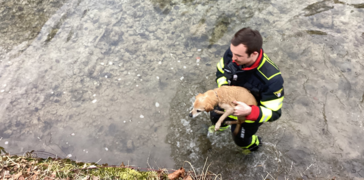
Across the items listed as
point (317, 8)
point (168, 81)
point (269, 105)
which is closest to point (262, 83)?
point (269, 105)

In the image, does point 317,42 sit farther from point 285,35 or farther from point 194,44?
point 194,44

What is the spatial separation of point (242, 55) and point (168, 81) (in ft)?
6.82

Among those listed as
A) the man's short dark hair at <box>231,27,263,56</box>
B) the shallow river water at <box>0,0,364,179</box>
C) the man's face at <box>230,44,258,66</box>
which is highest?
the man's short dark hair at <box>231,27,263,56</box>

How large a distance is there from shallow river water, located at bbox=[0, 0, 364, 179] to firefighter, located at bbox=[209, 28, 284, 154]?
1.08 metres

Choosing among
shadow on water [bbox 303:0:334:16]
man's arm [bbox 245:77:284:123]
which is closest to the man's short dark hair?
man's arm [bbox 245:77:284:123]

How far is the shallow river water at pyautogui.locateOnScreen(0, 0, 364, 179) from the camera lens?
3.21 meters

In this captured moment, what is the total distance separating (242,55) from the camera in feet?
7.03

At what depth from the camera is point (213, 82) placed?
3938mm

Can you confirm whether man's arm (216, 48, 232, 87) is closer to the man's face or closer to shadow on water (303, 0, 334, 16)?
the man's face

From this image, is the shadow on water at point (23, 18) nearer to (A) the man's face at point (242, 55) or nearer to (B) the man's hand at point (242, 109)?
(A) the man's face at point (242, 55)

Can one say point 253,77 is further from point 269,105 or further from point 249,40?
point 249,40

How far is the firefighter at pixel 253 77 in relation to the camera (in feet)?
6.90

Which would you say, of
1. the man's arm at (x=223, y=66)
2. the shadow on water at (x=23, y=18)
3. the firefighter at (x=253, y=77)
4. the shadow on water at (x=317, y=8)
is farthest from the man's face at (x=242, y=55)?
the shadow on water at (x=23, y=18)

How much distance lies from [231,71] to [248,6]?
3329mm
